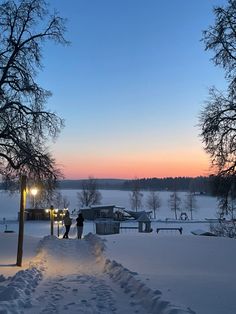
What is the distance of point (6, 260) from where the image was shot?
54.4 feet

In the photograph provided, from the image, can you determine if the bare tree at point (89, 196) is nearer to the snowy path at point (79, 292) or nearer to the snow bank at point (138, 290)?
the snowy path at point (79, 292)

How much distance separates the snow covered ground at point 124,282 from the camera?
835 centimetres

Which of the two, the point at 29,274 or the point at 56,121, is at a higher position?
the point at 56,121

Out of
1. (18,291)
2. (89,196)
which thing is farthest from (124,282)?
(89,196)

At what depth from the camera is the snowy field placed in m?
8.34

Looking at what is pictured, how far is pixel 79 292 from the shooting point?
1011 centimetres

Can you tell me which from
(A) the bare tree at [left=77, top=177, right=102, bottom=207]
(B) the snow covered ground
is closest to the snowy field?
(B) the snow covered ground

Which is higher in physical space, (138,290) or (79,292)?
(138,290)

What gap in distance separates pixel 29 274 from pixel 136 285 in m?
3.15

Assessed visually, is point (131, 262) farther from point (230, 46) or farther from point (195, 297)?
point (230, 46)

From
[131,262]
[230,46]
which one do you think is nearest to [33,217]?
[230,46]

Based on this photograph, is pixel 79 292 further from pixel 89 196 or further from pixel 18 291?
pixel 89 196

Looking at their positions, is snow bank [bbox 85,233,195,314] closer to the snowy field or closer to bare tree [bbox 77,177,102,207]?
the snowy field

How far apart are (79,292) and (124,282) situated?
1216mm
